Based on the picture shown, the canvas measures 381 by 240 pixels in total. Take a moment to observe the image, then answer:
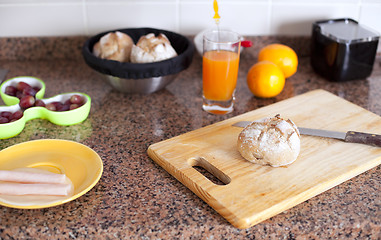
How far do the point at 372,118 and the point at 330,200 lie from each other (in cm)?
38

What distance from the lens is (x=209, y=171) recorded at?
37.8 inches

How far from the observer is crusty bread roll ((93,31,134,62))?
4.16ft

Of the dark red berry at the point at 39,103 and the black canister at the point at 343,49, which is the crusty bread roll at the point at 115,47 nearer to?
the dark red berry at the point at 39,103

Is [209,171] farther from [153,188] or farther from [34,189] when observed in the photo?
[34,189]

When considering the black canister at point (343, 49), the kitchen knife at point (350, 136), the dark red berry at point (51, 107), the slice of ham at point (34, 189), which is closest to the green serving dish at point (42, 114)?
the dark red berry at point (51, 107)

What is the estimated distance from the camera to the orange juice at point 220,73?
3.78ft

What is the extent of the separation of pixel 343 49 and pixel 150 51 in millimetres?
616

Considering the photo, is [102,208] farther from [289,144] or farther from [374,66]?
[374,66]

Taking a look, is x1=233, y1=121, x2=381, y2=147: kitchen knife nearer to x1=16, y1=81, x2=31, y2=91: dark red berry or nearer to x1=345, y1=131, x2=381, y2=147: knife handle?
x1=345, y1=131, x2=381, y2=147: knife handle

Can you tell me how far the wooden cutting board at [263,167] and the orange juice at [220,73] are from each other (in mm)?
101

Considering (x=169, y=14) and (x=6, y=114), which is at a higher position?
(x=169, y=14)

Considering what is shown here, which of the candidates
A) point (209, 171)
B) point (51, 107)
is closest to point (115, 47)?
point (51, 107)

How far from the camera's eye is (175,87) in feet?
4.57

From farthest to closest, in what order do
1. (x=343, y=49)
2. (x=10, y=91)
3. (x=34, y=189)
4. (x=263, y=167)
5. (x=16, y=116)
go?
(x=343, y=49) < (x=10, y=91) < (x=16, y=116) < (x=263, y=167) < (x=34, y=189)
